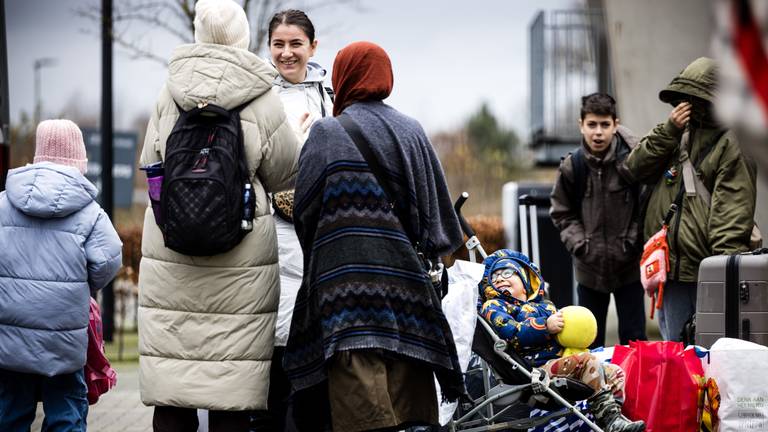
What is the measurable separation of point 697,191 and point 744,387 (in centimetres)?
116

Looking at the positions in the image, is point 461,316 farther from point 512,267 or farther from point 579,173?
point 579,173

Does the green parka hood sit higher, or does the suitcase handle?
the green parka hood

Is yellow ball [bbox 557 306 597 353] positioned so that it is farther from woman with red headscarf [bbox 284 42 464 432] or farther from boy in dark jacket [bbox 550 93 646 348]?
boy in dark jacket [bbox 550 93 646 348]

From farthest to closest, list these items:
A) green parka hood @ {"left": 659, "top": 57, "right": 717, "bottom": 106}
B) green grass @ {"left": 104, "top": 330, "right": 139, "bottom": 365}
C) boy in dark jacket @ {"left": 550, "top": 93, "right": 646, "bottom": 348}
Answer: green grass @ {"left": 104, "top": 330, "right": 139, "bottom": 365}
boy in dark jacket @ {"left": 550, "top": 93, "right": 646, "bottom": 348}
green parka hood @ {"left": 659, "top": 57, "right": 717, "bottom": 106}

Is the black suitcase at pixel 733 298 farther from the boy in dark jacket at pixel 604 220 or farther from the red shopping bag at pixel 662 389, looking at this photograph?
the boy in dark jacket at pixel 604 220

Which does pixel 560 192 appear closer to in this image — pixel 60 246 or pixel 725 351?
pixel 725 351

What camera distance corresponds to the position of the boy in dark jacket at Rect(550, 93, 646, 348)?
6.77 metres

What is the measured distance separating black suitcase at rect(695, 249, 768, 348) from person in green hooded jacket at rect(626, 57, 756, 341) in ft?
0.71

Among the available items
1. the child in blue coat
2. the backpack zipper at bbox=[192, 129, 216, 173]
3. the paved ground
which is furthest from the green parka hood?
the paved ground

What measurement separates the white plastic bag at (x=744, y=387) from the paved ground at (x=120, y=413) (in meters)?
3.50

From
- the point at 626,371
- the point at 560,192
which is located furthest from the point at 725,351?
the point at 560,192

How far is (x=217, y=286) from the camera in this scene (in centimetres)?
436

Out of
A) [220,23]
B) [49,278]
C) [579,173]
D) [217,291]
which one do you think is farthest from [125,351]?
[220,23]

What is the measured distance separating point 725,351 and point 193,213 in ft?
8.95
